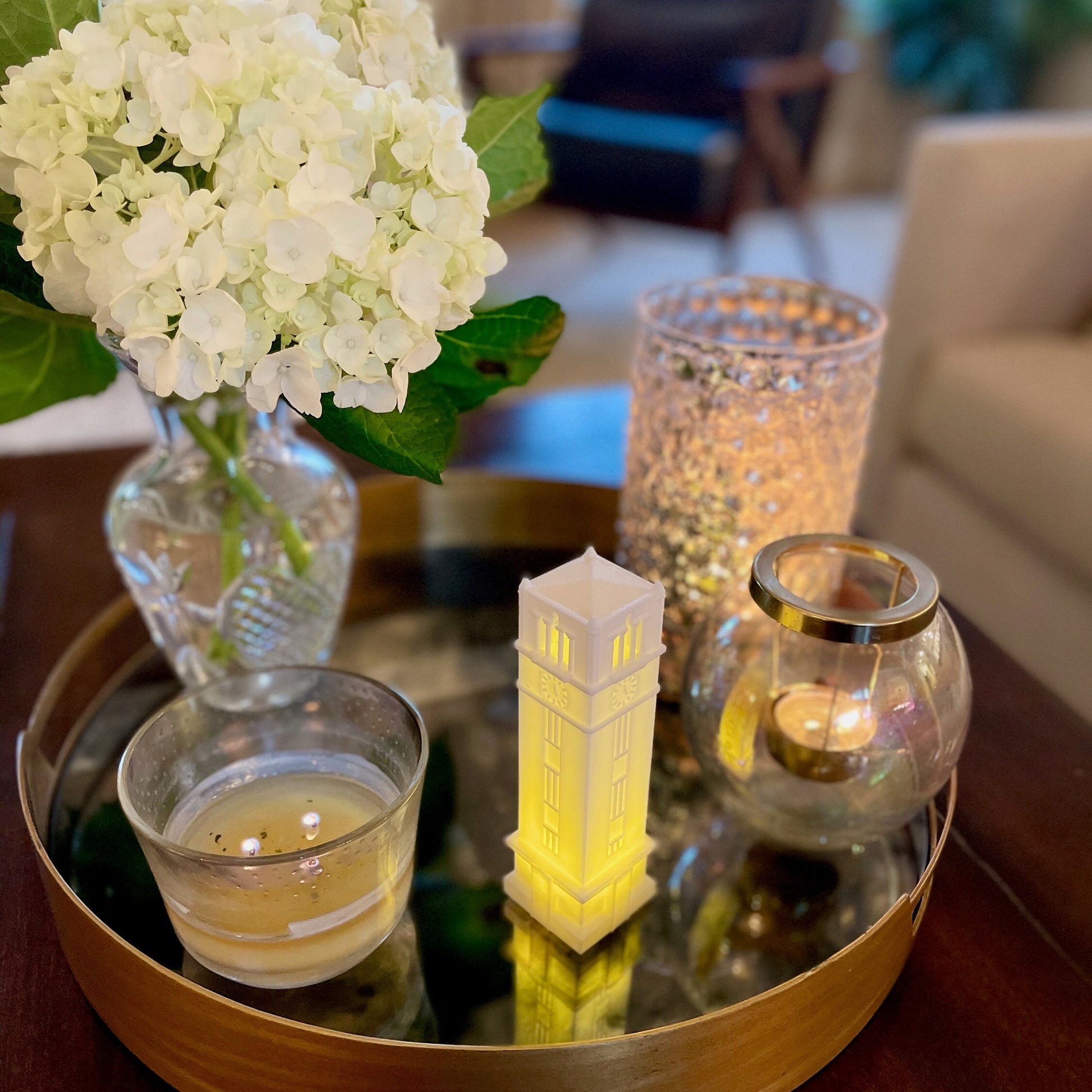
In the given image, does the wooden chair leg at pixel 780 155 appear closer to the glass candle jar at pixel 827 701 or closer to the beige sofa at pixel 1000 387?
the beige sofa at pixel 1000 387

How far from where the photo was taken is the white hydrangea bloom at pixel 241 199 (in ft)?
1.15

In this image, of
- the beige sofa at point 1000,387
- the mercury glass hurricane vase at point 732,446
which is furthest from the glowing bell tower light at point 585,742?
the beige sofa at point 1000,387

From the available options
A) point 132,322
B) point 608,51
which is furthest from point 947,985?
point 608,51

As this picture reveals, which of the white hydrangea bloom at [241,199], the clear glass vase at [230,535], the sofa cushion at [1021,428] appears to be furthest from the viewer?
the sofa cushion at [1021,428]

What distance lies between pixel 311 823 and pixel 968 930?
31 cm

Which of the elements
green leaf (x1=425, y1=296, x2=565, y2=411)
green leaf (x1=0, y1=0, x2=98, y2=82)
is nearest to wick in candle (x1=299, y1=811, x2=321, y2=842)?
green leaf (x1=425, y1=296, x2=565, y2=411)

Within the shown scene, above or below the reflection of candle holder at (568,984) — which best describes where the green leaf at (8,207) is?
above

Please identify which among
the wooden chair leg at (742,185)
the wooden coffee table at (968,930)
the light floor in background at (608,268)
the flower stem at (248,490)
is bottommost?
the light floor in background at (608,268)

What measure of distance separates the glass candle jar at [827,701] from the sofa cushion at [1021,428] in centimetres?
51

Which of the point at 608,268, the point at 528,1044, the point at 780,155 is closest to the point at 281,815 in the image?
the point at 528,1044

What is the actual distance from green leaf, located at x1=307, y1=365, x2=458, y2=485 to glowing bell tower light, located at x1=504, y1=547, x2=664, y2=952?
0.07 m

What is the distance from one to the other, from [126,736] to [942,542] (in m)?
0.86

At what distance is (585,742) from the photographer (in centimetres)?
41

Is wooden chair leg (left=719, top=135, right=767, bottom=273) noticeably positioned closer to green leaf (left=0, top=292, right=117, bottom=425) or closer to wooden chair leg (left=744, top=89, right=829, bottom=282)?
wooden chair leg (left=744, top=89, right=829, bottom=282)
